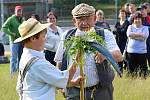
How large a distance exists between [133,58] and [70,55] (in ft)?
20.9

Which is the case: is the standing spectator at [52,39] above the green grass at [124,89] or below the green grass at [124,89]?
above

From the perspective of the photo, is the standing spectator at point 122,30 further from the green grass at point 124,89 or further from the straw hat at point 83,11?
the straw hat at point 83,11

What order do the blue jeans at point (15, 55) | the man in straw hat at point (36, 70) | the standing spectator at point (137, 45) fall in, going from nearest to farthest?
1. the man in straw hat at point (36, 70)
2. the standing spectator at point (137, 45)
3. the blue jeans at point (15, 55)

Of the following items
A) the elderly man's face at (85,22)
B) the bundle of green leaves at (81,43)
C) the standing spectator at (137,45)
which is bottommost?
the standing spectator at (137,45)

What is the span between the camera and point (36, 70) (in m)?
4.71

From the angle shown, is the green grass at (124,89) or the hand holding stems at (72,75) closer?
the hand holding stems at (72,75)

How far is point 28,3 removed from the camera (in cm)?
2636

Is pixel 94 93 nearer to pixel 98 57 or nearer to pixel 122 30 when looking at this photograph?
pixel 98 57

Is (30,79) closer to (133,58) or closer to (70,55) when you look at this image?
(70,55)

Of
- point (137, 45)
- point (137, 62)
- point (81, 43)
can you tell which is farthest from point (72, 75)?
point (137, 62)

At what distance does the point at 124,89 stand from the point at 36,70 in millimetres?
4725

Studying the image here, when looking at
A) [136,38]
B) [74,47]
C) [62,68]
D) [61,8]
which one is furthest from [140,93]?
[61,8]

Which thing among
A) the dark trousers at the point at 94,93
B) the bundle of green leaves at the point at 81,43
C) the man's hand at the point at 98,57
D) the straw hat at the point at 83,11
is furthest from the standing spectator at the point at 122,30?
the bundle of green leaves at the point at 81,43

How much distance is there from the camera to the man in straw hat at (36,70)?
15.5 feet
